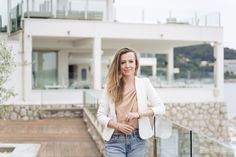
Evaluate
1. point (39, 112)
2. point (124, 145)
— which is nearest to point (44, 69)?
point (39, 112)

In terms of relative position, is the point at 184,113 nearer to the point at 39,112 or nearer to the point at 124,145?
the point at 39,112

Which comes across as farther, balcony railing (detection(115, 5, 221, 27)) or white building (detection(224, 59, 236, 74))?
white building (detection(224, 59, 236, 74))

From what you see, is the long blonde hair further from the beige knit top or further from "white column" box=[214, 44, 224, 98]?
"white column" box=[214, 44, 224, 98]

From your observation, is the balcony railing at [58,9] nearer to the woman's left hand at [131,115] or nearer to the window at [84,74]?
the window at [84,74]

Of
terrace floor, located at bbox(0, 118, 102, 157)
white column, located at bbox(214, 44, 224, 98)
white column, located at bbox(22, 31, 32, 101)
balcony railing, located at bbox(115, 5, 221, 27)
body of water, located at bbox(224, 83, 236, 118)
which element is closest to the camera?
terrace floor, located at bbox(0, 118, 102, 157)

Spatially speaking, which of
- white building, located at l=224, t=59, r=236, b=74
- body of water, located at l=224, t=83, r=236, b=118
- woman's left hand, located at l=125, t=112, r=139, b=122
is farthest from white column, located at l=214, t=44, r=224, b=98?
woman's left hand, located at l=125, t=112, r=139, b=122

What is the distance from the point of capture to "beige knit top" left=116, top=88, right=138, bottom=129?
12.8 feet

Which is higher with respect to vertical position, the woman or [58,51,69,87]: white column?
[58,51,69,87]: white column

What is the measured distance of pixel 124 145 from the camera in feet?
12.7

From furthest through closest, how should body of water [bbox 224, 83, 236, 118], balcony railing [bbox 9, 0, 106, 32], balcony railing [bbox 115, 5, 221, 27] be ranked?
1. body of water [bbox 224, 83, 236, 118]
2. balcony railing [bbox 115, 5, 221, 27]
3. balcony railing [bbox 9, 0, 106, 32]

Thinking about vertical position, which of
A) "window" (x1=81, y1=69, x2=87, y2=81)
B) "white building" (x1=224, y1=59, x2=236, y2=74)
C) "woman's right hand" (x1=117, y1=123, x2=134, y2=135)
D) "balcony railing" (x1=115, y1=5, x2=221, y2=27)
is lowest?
"woman's right hand" (x1=117, y1=123, x2=134, y2=135)

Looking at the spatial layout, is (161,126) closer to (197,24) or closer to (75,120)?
(75,120)

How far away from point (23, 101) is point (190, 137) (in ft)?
56.9

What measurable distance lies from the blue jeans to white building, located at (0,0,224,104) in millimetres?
17392
